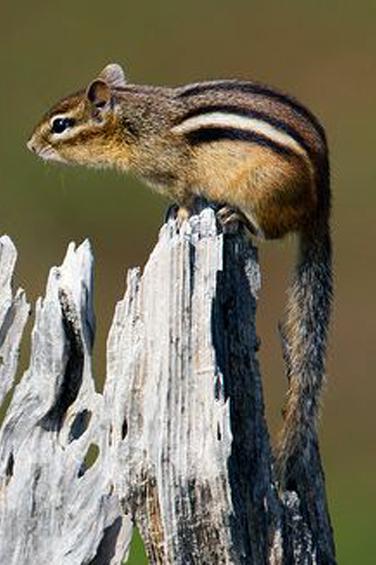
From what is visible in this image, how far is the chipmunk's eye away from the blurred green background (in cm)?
329

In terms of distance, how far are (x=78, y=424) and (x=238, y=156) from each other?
1971 mm

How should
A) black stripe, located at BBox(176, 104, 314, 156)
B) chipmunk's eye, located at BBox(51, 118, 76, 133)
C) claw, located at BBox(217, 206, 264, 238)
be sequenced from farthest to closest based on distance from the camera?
1. chipmunk's eye, located at BBox(51, 118, 76, 133)
2. black stripe, located at BBox(176, 104, 314, 156)
3. claw, located at BBox(217, 206, 264, 238)

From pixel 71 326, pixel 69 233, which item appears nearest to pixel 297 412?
pixel 71 326

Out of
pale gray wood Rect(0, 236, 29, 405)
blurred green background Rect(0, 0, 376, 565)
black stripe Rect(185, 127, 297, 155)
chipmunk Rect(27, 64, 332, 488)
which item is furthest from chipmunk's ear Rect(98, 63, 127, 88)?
blurred green background Rect(0, 0, 376, 565)

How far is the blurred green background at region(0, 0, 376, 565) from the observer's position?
14859 mm

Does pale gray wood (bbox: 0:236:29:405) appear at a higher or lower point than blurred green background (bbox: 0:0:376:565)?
lower

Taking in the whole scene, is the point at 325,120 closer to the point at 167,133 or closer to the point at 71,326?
the point at 167,133

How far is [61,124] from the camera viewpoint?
8.52 metres

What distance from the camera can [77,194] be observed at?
18.8 m

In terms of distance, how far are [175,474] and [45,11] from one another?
18.6 metres

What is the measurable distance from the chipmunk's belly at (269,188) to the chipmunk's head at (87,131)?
75cm

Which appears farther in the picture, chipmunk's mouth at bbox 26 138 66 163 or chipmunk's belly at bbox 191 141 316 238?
chipmunk's mouth at bbox 26 138 66 163

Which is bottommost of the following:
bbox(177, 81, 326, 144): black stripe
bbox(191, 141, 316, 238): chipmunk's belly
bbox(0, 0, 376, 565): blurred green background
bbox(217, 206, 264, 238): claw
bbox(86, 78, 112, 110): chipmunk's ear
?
bbox(217, 206, 264, 238): claw

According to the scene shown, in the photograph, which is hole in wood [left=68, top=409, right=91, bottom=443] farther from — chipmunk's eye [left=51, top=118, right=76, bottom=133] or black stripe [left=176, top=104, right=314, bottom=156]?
chipmunk's eye [left=51, top=118, right=76, bottom=133]
